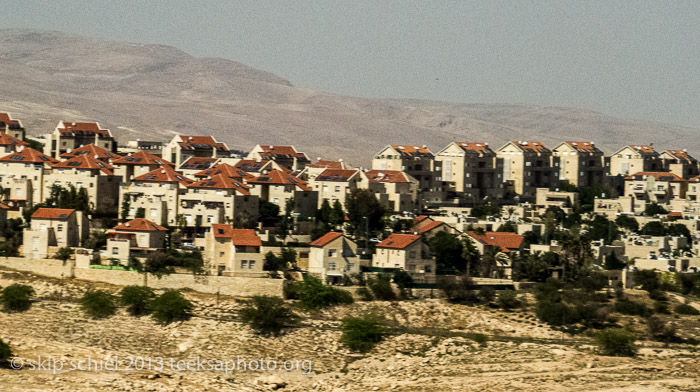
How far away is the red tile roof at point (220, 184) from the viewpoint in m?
60.8

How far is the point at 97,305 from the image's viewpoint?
4934cm

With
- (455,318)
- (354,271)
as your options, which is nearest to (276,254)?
(354,271)

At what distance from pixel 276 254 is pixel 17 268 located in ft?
36.2

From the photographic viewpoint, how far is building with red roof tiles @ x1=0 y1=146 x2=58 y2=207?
207 ft

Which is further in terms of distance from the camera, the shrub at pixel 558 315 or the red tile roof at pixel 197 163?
the red tile roof at pixel 197 163

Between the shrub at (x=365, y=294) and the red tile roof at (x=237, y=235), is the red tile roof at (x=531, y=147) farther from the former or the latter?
the shrub at (x=365, y=294)

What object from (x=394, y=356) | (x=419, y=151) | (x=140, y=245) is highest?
(x=419, y=151)

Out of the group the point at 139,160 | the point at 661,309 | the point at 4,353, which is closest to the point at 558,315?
the point at 661,309

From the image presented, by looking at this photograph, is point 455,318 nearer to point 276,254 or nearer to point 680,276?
point 276,254

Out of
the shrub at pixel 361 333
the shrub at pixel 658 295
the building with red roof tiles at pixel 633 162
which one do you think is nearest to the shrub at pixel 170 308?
the shrub at pixel 361 333

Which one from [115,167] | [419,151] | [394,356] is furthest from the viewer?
[419,151]

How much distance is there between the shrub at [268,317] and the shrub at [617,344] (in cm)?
1176

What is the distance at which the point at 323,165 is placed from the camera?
7544cm

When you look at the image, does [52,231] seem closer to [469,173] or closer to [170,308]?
[170,308]
